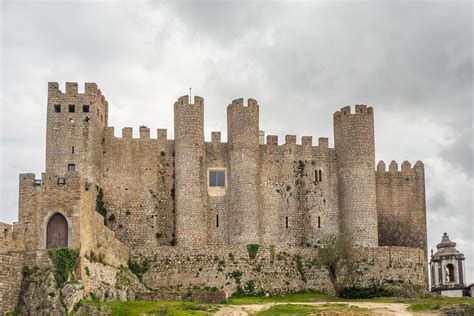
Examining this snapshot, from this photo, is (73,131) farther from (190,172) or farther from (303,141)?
(303,141)

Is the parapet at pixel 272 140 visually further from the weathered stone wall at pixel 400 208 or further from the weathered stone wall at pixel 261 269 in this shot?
the weathered stone wall at pixel 261 269

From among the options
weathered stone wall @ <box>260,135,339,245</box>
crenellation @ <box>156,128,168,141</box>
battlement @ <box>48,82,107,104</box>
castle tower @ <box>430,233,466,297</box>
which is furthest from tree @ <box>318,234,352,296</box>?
battlement @ <box>48,82,107,104</box>

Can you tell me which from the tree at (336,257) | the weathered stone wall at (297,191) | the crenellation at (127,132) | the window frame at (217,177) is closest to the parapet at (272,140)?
the weathered stone wall at (297,191)

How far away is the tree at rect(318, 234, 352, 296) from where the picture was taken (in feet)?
189

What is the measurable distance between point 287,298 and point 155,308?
Result: 12561 mm

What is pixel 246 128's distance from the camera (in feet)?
206

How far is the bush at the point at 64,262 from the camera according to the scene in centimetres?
4450

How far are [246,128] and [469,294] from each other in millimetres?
20199

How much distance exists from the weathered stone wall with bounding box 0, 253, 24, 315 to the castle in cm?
1389

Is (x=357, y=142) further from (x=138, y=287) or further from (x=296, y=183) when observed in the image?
(x=138, y=287)

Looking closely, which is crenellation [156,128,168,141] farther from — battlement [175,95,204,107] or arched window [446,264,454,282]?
arched window [446,264,454,282]

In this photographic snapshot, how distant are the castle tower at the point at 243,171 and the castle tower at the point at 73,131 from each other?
9.07 meters

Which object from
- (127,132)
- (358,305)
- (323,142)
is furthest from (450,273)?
(127,132)

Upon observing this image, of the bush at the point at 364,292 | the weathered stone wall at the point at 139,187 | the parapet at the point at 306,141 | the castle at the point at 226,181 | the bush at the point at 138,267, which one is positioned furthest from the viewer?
the parapet at the point at 306,141
